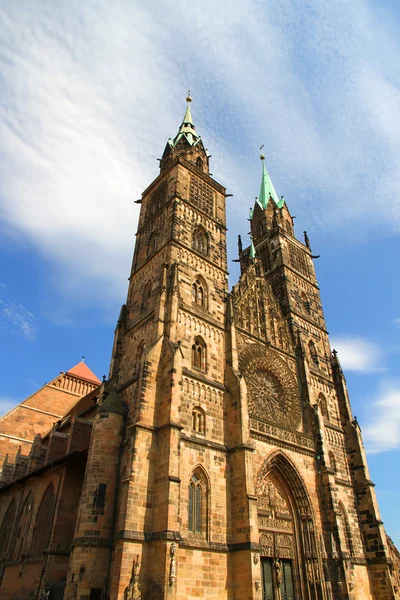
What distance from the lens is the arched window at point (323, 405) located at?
2645 cm

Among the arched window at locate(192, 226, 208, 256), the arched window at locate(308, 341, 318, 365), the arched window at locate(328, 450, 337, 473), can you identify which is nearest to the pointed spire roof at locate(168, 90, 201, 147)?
the arched window at locate(192, 226, 208, 256)

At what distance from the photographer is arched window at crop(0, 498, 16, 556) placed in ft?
74.8

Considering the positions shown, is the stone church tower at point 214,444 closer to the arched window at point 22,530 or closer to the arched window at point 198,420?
the arched window at point 198,420

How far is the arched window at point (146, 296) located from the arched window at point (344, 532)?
14.5m

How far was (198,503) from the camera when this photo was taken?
681 inches

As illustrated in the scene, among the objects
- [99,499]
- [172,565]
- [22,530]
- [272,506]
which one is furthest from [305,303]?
[22,530]

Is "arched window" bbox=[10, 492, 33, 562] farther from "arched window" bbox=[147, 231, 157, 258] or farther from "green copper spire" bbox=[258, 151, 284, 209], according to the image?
"green copper spire" bbox=[258, 151, 284, 209]

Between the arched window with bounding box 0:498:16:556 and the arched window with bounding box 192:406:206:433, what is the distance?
40.4 ft

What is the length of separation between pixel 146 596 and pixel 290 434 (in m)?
10.8

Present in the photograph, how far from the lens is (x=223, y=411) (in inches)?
794

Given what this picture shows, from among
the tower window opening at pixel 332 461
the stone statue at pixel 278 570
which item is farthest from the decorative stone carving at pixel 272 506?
the tower window opening at pixel 332 461

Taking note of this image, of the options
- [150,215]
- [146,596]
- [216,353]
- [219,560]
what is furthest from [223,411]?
[150,215]

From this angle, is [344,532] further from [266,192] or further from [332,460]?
[266,192]

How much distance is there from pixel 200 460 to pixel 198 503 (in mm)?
1608
